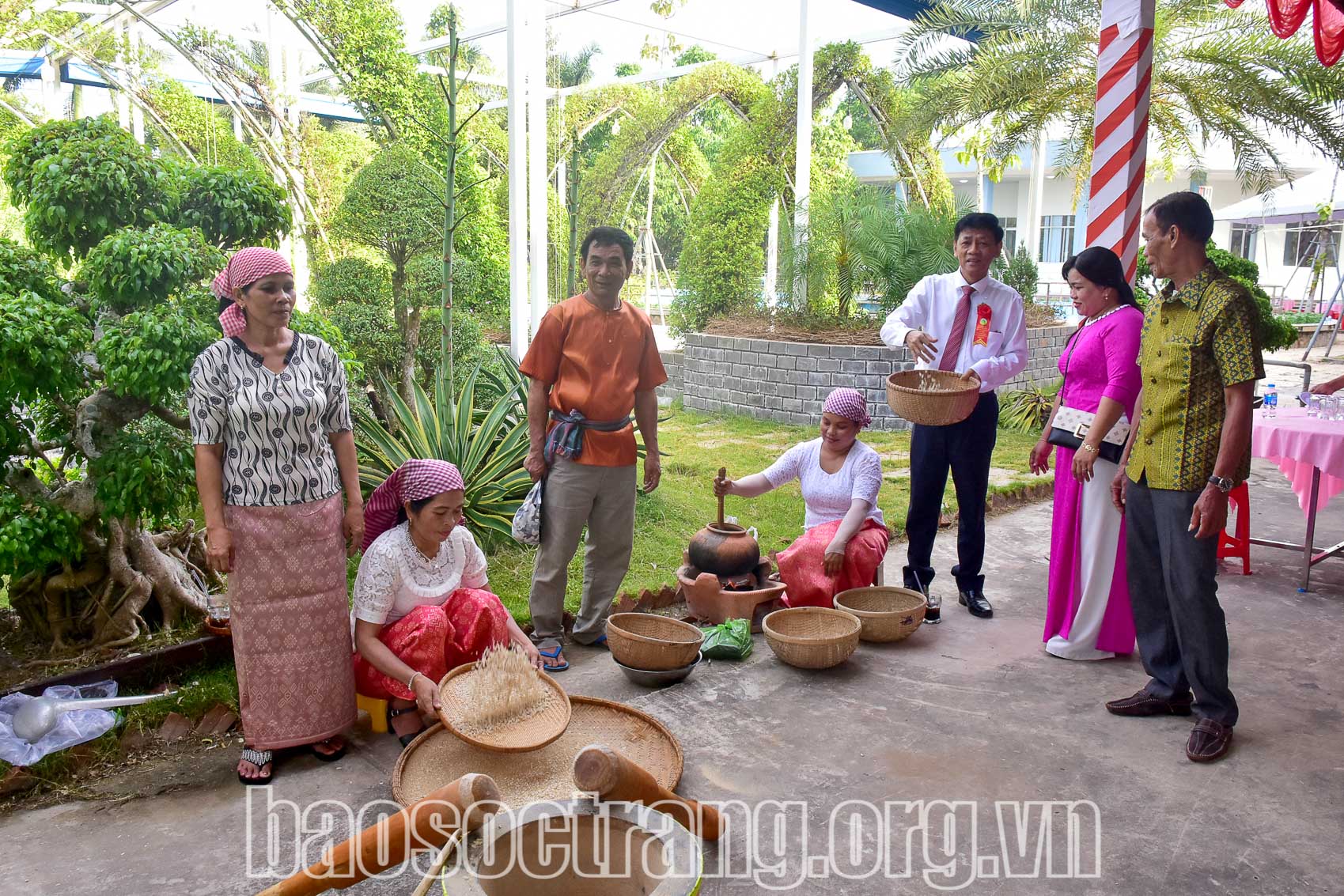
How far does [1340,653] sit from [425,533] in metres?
3.97

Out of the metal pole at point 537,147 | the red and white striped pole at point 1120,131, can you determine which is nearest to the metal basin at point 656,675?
the red and white striped pole at point 1120,131

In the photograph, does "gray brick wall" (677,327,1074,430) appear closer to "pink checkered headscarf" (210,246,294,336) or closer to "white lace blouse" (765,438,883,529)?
"white lace blouse" (765,438,883,529)

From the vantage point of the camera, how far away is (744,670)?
4250mm

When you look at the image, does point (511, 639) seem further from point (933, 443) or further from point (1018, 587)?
point (1018, 587)

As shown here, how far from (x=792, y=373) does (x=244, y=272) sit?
27.2ft

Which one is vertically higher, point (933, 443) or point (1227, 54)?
point (1227, 54)

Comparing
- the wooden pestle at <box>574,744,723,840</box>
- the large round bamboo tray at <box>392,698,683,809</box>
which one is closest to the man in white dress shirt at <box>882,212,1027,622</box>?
the large round bamboo tray at <box>392,698,683,809</box>

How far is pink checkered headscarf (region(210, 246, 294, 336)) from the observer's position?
124 inches

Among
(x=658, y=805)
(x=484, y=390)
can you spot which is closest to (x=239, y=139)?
(x=484, y=390)

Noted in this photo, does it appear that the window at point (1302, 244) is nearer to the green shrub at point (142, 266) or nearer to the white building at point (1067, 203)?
the white building at point (1067, 203)

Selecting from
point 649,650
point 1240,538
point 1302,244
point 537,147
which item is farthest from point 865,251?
point 1302,244

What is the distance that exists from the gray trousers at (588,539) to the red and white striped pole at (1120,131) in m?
2.95

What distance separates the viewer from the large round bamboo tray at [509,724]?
3070mm

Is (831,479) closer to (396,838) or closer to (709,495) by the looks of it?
(709,495)
